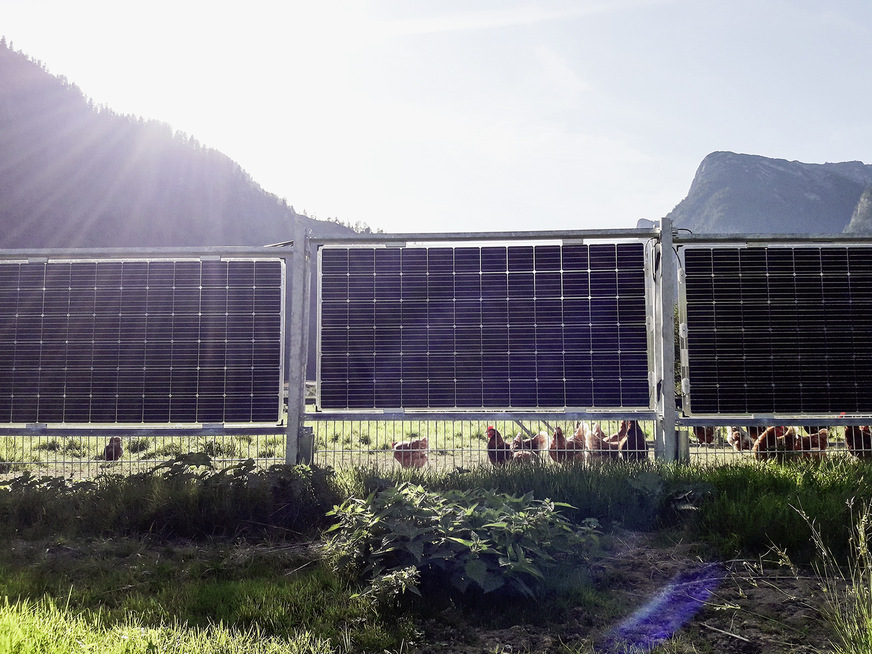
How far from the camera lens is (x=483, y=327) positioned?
31.4 feet

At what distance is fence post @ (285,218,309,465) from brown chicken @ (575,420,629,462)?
12.7 ft

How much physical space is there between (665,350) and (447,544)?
5269 millimetres

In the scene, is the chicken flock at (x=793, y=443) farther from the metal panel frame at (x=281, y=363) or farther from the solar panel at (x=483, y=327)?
the metal panel frame at (x=281, y=363)

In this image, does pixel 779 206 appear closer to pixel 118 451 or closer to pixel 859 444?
pixel 859 444

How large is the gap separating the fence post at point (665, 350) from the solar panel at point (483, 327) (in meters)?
0.20

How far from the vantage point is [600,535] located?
641cm

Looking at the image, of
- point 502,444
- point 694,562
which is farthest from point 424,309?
point 694,562

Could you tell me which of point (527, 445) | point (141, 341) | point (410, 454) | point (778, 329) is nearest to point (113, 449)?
point (141, 341)

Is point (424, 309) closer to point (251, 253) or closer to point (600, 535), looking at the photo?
point (251, 253)

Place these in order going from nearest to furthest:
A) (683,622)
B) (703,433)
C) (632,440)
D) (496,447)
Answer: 1. (683,622)
2. (496,447)
3. (632,440)
4. (703,433)

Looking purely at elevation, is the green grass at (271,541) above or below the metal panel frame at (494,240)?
below

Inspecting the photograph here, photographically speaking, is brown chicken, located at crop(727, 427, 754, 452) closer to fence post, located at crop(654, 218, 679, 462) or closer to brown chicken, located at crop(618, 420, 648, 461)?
brown chicken, located at crop(618, 420, 648, 461)

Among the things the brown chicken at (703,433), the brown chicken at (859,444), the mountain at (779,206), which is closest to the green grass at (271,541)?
the brown chicken at (859,444)

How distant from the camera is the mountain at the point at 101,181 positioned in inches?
2375
